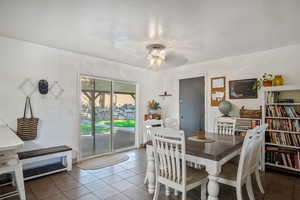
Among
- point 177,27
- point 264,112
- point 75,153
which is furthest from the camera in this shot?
point 75,153

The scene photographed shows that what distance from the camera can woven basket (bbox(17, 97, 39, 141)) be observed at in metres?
2.69

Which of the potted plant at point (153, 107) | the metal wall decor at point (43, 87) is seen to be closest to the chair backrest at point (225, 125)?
the potted plant at point (153, 107)

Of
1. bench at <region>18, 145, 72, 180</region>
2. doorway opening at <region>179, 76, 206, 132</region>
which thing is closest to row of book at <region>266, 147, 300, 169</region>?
doorway opening at <region>179, 76, 206, 132</region>

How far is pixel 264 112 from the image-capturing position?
10.1ft

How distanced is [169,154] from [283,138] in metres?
2.52

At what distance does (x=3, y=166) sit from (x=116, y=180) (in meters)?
1.51

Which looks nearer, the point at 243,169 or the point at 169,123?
the point at 243,169

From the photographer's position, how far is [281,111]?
2945mm

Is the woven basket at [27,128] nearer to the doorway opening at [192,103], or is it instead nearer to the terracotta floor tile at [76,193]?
the terracotta floor tile at [76,193]

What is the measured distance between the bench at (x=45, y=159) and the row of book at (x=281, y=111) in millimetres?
3924

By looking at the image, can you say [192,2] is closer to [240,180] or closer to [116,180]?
[240,180]

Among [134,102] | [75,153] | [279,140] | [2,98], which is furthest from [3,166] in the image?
[279,140]

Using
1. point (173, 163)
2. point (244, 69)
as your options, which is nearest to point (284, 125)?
point (244, 69)

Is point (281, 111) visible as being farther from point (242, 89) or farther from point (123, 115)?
point (123, 115)
